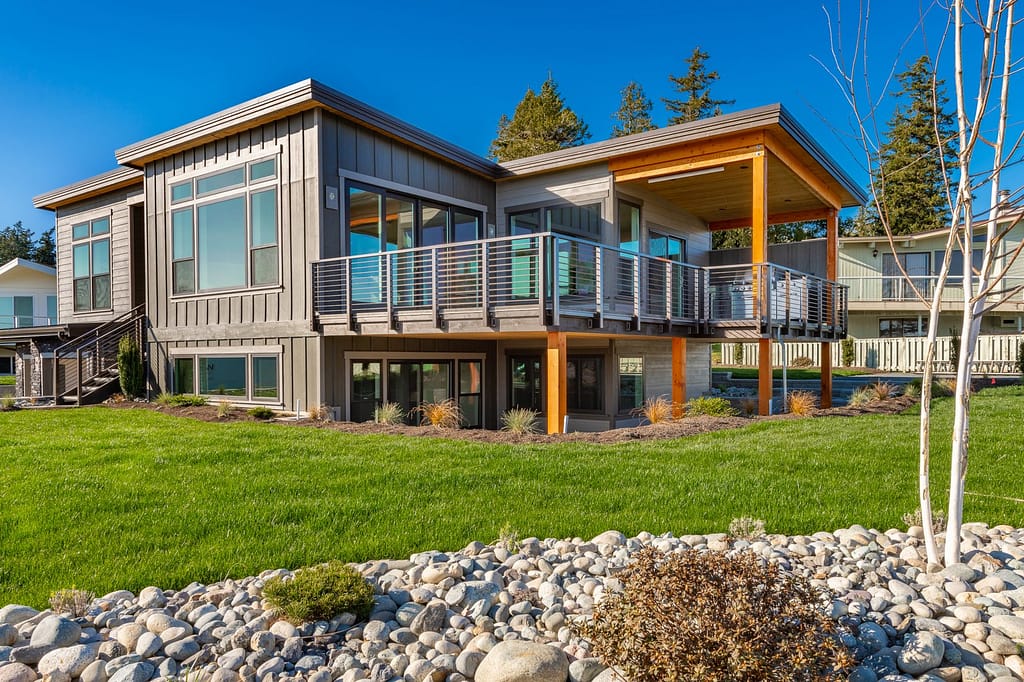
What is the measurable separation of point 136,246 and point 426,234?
7.36 meters

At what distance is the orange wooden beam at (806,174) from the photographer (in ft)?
37.7

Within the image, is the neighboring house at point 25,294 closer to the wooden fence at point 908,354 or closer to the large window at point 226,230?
the large window at point 226,230

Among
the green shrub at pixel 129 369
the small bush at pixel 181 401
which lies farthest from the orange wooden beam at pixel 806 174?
the green shrub at pixel 129 369

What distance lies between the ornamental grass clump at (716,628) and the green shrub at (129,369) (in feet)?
41.7

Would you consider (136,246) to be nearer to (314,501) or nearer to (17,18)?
(17,18)

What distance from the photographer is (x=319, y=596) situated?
3.23 meters

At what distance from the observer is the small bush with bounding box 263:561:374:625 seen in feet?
10.5

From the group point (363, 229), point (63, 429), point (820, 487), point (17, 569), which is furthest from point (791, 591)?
point (363, 229)

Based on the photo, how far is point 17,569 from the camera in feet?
12.9

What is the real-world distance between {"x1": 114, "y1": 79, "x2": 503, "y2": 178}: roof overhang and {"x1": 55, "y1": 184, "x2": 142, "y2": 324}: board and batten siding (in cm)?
226

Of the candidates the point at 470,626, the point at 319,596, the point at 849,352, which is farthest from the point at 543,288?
the point at 849,352

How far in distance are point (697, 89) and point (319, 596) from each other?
40.9m

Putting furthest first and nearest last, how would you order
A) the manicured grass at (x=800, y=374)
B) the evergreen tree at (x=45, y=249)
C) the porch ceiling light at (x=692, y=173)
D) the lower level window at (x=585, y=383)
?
1. the evergreen tree at (x=45, y=249)
2. the manicured grass at (x=800, y=374)
3. the lower level window at (x=585, y=383)
4. the porch ceiling light at (x=692, y=173)

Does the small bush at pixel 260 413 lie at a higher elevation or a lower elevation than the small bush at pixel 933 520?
higher
